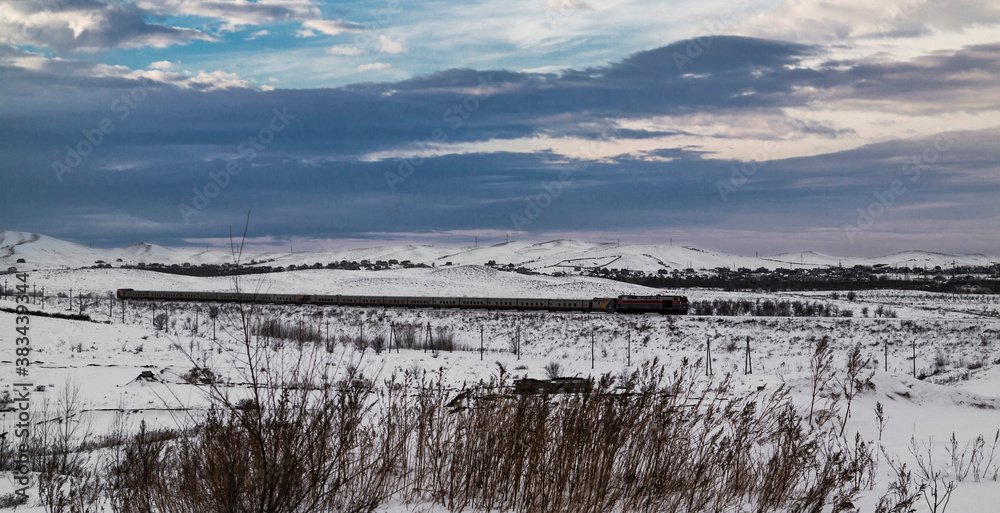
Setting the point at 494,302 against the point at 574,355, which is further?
the point at 494,302

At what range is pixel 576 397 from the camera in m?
6.59

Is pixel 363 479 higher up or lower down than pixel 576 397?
lower down

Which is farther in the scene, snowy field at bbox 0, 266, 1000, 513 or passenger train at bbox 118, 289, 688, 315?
passenger train at bbox 118, 289, 688, 315

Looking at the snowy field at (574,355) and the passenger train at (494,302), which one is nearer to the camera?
the snowy field at (574,355)

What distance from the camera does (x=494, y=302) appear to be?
194 ft

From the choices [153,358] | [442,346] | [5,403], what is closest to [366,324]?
[442,346]

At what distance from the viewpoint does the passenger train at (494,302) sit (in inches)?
2117

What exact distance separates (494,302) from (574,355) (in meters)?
27.0

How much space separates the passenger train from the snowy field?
135 inches

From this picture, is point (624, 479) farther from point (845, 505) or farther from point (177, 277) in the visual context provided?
point (177, 277)

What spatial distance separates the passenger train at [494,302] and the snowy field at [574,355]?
342 cm

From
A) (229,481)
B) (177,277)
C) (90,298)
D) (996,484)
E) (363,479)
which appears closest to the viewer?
(229,481)

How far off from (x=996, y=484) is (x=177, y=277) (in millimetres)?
114326

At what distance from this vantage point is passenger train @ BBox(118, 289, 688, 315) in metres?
53.8
